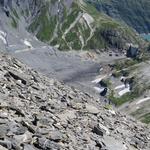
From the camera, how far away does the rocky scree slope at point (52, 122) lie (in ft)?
118

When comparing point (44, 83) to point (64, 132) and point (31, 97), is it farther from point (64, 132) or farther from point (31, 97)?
point (64, 132)

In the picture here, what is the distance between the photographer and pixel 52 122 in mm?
42812

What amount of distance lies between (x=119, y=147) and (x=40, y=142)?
11.3m

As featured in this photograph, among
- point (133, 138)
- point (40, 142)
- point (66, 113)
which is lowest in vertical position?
point (133, 138)

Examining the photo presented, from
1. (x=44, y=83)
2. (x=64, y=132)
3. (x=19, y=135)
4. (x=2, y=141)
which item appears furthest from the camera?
(x=44, y=83)

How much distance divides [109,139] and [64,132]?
5.82 m

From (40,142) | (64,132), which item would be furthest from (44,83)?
(40,142)

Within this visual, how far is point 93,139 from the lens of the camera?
43.6 metres

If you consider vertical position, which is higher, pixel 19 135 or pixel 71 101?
pixel 19 135

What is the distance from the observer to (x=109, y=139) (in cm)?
4556

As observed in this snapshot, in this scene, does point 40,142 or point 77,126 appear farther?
point 77,126

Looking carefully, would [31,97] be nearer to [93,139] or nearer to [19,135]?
[93,139]

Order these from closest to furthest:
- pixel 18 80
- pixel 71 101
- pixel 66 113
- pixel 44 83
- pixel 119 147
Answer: pixel 119 147 → pixel 66 113 → pixel 18 80 → pixel 71 101 → pixel 44 83

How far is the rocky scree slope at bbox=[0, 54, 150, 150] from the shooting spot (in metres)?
35.9
